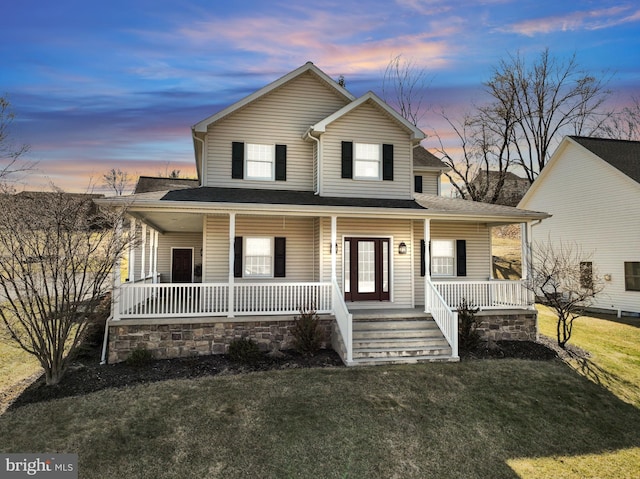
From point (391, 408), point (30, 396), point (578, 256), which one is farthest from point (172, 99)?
point (578, 256)

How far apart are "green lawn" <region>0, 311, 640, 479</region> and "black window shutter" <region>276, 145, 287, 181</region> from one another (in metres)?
6.61

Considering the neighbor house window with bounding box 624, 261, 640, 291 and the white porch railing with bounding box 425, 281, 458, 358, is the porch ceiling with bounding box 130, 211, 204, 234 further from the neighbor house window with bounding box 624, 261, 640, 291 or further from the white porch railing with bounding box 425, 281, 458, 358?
Result: the neighbor house window with bounding box 624, 261, 640, 291

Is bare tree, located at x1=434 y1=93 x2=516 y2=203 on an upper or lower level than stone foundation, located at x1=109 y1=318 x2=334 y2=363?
upper

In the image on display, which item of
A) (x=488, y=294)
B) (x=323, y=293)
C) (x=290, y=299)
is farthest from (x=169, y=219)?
(x=488, y=294)

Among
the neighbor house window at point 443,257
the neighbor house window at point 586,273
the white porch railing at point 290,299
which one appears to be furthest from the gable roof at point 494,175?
the white porch railing at point 290,299

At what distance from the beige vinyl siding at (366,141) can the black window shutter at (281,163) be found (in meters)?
1.33

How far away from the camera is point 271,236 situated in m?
12.0

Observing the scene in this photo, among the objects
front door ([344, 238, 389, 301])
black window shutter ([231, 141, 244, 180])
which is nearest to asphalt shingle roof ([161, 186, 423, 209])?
black window shutter ([231, 141, 244, 180])

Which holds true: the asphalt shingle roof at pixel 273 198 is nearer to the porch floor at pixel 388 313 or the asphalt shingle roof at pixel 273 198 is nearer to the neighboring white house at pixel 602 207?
the porch floor at pixel 388 313

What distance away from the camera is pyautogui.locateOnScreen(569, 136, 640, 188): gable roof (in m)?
16.5

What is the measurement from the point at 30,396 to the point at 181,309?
3.49m

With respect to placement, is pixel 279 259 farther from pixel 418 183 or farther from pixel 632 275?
pixel 632 275

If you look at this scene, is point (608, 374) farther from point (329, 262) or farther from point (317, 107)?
point (317, 107)

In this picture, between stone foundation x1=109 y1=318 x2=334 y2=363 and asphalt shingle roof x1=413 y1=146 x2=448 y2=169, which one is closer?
stone foundation x1=109 y1=318 x2=334 y2=363
